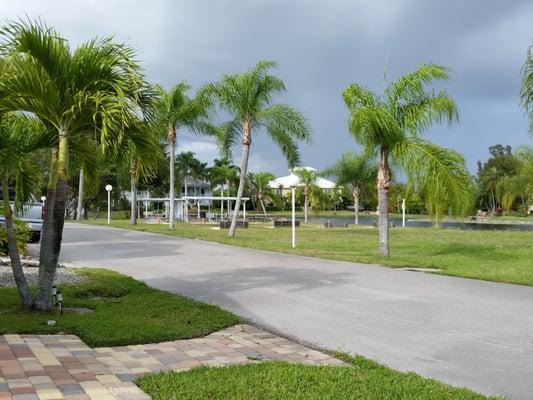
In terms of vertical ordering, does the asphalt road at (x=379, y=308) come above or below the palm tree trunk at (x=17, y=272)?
below

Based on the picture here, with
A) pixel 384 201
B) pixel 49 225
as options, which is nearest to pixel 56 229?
pixel 49 225

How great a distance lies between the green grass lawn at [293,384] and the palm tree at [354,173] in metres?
41.1

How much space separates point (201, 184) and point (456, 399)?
252ft

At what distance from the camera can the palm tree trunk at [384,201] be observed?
16.3 metres

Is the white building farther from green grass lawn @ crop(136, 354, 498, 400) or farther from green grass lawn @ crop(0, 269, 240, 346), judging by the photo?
green grass lawn @ crop(136, 354, 498, 400)

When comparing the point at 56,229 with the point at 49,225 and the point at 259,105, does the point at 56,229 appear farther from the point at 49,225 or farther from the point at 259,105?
the point at 259,105

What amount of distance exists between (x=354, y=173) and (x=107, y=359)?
141 feet

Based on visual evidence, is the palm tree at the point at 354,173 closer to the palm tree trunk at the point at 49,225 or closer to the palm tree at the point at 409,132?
the palm tree at the point at 409,132

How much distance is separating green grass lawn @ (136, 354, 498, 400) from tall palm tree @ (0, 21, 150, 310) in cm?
327

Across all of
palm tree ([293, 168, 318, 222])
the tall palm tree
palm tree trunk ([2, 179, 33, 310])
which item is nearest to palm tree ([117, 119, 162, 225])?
Answer: the tall palm tree

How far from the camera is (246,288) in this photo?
10609 millimetres

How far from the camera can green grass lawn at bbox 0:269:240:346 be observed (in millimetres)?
6449

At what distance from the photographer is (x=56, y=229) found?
7.53 meters

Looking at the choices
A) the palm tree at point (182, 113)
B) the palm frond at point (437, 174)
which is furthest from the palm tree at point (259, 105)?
the palm frond at point (437, 174)
